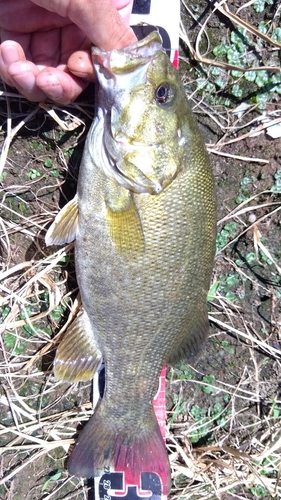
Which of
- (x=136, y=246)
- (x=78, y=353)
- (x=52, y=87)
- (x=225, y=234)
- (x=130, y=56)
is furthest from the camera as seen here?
(x=225, y=234)

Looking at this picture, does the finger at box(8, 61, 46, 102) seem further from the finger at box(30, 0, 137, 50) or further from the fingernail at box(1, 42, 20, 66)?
the finger at box(30, 0, 137, 50)

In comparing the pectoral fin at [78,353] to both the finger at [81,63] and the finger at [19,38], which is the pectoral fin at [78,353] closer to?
the finger at [81,63]

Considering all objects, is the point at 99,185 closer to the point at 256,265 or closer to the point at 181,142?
the point at 181,142

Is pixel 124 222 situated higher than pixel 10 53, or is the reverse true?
pixel 10 53

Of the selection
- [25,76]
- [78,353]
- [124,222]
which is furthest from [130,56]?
[78,353]

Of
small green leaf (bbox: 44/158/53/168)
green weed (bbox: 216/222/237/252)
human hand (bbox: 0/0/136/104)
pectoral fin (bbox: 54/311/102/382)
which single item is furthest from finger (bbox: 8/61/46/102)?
green weed (bbox: 216/222/237/252)

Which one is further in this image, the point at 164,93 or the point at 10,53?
the point at 10,53

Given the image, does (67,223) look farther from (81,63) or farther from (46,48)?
(46,48)

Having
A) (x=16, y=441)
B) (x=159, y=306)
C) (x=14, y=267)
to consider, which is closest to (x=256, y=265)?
(x=159, y=306)
